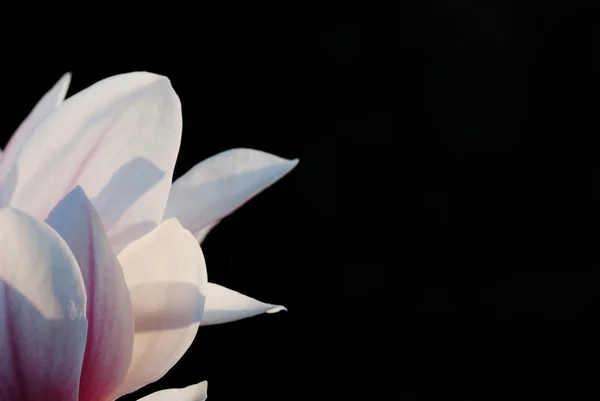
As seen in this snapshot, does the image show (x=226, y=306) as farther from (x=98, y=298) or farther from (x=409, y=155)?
(x=409, y=155)

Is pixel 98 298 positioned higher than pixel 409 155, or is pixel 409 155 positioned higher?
pixel 98 298

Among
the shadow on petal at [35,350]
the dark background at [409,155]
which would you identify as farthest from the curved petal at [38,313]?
the dark background at [409,155]

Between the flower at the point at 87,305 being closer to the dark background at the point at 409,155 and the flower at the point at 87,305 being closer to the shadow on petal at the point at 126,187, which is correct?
the shadow on petal at the point at 126,187

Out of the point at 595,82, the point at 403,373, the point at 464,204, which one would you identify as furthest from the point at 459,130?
the point at 403,373

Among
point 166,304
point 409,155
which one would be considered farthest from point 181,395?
point 409,155

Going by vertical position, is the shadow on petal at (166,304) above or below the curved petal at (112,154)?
below

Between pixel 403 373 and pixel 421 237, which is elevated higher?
pixel 421 237

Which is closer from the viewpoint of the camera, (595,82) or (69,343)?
(69,343)

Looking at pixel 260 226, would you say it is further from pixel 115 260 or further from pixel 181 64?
pixel 115 260
